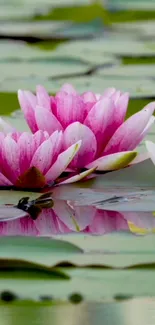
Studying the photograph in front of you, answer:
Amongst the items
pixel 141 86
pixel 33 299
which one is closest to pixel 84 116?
pixel 33 299

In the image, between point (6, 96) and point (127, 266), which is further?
point (6, 96)

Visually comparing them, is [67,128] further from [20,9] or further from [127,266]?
Result: [20,9]

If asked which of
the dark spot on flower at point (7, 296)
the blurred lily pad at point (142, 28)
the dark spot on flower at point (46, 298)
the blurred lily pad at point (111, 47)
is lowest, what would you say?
the dark spot on flower at point (46, 298)

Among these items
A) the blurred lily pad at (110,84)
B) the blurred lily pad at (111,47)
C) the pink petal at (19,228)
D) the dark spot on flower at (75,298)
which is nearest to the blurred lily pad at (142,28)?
the blurred lily pad at (111,47)

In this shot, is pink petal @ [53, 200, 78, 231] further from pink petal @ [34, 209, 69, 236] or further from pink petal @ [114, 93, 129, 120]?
pink petal @ [114, 93, 129, 120]

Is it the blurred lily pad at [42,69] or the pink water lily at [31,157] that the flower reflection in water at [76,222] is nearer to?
the pink water lily at [31,157]

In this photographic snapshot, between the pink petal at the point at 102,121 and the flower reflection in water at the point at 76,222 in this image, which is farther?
the pink petal at the point at 102,121

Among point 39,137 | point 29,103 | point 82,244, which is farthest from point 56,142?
point 82,244

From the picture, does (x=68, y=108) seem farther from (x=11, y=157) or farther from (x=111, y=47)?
(x=111, y=47)
